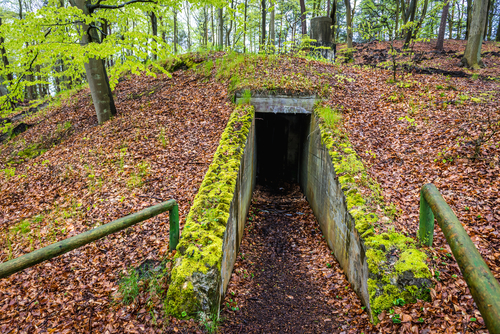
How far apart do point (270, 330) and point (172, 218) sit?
2.12 metres

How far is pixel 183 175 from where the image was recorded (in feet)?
20.4

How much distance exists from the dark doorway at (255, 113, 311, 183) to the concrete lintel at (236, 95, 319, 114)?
6.23ft

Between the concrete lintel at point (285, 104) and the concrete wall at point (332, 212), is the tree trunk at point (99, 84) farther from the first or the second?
the concrete wall at point (332, 212)

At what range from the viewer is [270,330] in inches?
146

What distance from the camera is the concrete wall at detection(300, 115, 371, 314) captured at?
4.07 meters

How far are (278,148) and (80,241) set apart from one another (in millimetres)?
9674

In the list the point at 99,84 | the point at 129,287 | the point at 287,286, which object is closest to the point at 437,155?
the point at 287,286

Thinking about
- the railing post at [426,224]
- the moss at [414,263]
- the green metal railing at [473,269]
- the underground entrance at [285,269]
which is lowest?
the underground entrance at [285,269]

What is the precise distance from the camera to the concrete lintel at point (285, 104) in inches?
341

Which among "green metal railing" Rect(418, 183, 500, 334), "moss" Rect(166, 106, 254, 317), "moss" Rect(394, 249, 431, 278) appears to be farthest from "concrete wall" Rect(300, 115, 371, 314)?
"moss" Rect(166, 106, 254, 317)

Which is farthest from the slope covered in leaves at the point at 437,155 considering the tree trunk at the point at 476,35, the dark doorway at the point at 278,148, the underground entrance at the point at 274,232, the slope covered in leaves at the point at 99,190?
the slope covered in leaves at the point at 99,190

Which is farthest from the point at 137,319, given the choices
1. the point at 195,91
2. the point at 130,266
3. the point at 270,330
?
the point at 195,91

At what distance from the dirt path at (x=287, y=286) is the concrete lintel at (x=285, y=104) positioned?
371 centimetres

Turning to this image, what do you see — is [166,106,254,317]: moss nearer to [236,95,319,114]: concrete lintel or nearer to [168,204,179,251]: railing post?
[168,204,179,251]: railing post
